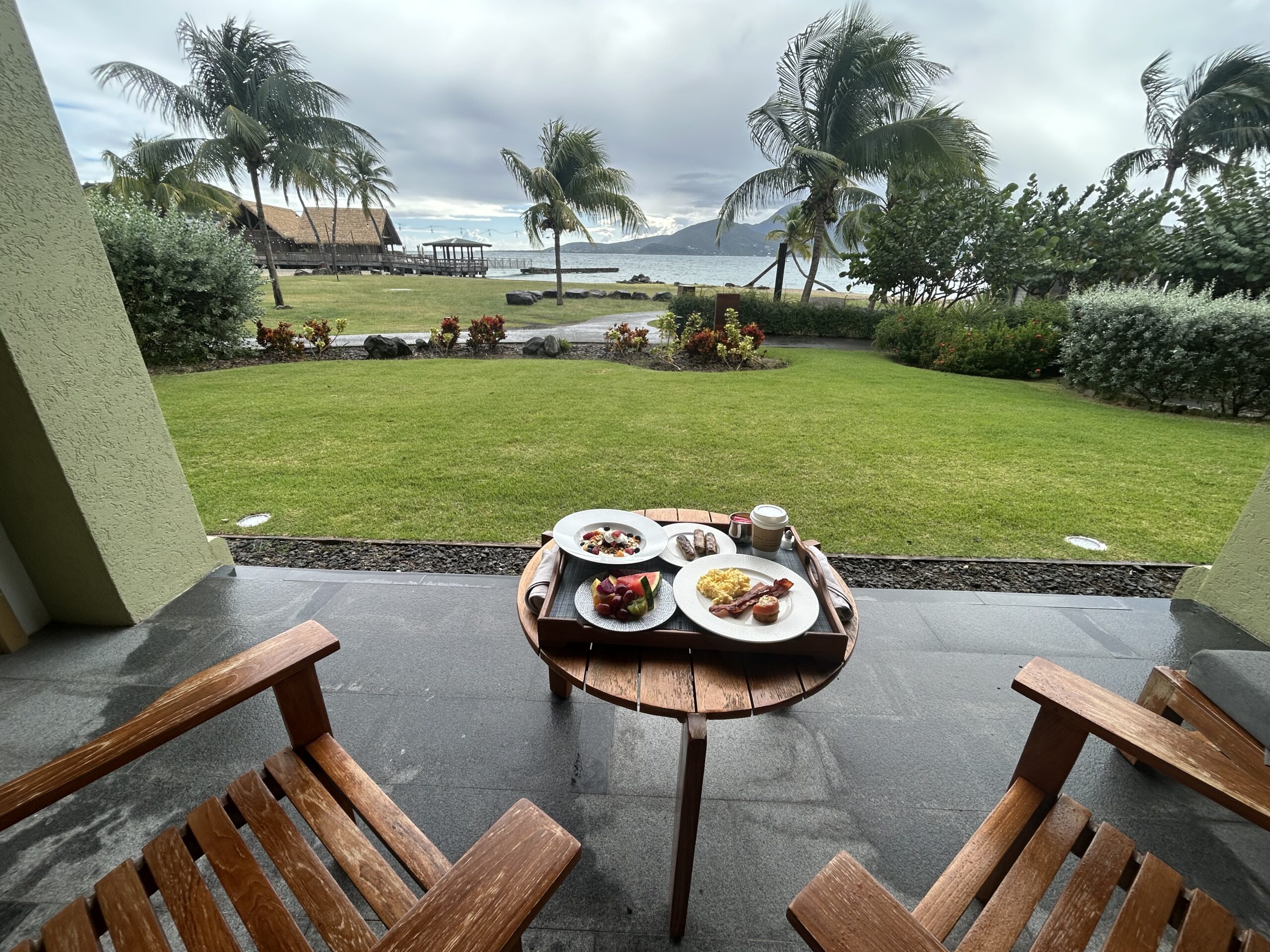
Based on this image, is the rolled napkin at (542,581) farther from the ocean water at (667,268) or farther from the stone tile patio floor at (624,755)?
the ocean water at (667,268)

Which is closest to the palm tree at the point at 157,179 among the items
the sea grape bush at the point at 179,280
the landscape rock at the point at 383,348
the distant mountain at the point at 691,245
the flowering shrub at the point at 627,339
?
the sea grape bush at the point at 179,280

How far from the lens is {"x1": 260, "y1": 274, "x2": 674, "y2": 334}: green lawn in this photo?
53.2 feet

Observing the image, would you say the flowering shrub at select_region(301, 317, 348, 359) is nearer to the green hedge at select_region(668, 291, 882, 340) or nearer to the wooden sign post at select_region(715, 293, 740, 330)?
the wooden sign post at select_region(715, 293, 740, 330)

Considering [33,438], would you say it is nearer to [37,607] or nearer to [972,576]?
[37,607]

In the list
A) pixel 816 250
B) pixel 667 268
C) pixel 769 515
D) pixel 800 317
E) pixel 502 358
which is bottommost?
pixel 502 358

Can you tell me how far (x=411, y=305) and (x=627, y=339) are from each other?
40.5 feet

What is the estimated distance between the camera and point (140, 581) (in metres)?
2.68

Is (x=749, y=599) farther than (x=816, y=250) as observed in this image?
No

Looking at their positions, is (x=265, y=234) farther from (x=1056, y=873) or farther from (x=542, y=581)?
(x=1056, y=873)

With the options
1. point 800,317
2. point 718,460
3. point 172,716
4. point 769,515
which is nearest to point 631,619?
point 769,515

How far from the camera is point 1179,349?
726 cm

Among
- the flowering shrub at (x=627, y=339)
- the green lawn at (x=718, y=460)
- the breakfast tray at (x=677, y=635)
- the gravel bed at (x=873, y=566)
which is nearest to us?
the breakfast tray at (x=677, y=635)

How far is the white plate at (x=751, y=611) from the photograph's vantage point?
1.48m

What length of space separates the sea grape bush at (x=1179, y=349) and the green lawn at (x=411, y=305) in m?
14.1
